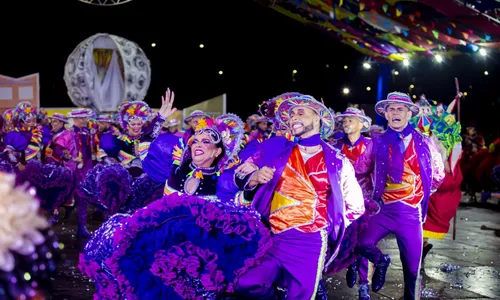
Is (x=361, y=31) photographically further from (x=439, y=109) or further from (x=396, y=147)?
(x=396, y=147)

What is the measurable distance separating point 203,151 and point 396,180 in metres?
2.21

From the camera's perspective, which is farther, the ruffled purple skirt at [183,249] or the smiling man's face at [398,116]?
the smiling man's face at [398,116]

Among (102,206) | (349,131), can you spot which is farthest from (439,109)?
(102,206)

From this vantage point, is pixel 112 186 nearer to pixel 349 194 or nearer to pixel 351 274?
pixel 351 274

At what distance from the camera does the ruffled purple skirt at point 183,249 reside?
4.24 metres

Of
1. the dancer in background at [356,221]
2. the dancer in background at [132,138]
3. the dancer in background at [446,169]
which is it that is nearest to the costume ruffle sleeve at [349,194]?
the dancer in background at [356,221]

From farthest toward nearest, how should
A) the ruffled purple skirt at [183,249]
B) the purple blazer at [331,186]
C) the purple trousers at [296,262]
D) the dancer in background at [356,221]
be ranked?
the dancer in background at [356,221] < the purple blazer at [331,186] < the purple trousers at [296,262] < the ruffled purple skirt at [183,249]

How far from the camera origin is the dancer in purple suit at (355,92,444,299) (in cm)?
681

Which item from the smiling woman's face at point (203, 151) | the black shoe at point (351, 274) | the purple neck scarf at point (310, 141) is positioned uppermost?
the purple neck scarf at point (310, 141)

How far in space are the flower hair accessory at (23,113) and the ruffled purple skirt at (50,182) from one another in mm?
1325

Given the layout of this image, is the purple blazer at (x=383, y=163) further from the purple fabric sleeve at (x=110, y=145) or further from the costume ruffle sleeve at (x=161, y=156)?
the purple fabric sleeve at (x=110, y=145)

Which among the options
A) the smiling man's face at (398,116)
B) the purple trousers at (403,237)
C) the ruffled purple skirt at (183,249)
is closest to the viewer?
the ruffled purple skirt at (183,249)

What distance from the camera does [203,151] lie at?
558 cm

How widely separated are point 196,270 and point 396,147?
3253 mm
